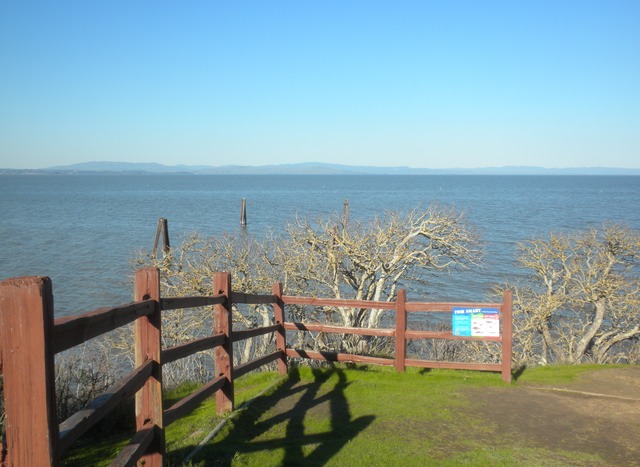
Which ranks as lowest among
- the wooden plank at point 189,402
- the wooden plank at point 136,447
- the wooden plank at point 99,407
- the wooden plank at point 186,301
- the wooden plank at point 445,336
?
the wooden plank at point 445,336

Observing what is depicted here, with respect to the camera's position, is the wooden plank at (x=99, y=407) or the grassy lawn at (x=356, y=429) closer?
the wooden plank at (x=99, y=407)

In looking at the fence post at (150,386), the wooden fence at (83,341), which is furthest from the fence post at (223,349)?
the fence post at (150,386)

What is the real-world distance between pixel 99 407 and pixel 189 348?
7.79ft

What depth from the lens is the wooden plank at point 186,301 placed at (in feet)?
18.7

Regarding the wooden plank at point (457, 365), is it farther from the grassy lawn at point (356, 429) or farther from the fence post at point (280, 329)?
the fence post at point (280, 329)

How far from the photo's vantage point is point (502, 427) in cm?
696

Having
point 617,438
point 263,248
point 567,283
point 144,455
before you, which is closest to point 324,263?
point 263,248

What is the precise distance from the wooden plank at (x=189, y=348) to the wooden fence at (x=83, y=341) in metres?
0.01

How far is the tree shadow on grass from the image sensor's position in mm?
5953

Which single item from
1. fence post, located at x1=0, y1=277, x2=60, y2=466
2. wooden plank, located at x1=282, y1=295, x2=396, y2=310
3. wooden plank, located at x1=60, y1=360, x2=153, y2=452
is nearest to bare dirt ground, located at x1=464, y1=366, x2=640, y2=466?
wooden plank, located at x1=282, y1=295, x2=396, y2=310

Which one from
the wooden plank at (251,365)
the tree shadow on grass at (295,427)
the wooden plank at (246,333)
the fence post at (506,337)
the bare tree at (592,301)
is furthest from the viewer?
the bare tree at (592,301)

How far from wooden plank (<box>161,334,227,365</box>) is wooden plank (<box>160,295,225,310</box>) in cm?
38

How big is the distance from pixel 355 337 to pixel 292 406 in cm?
566

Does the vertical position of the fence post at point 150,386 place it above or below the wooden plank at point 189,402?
above
